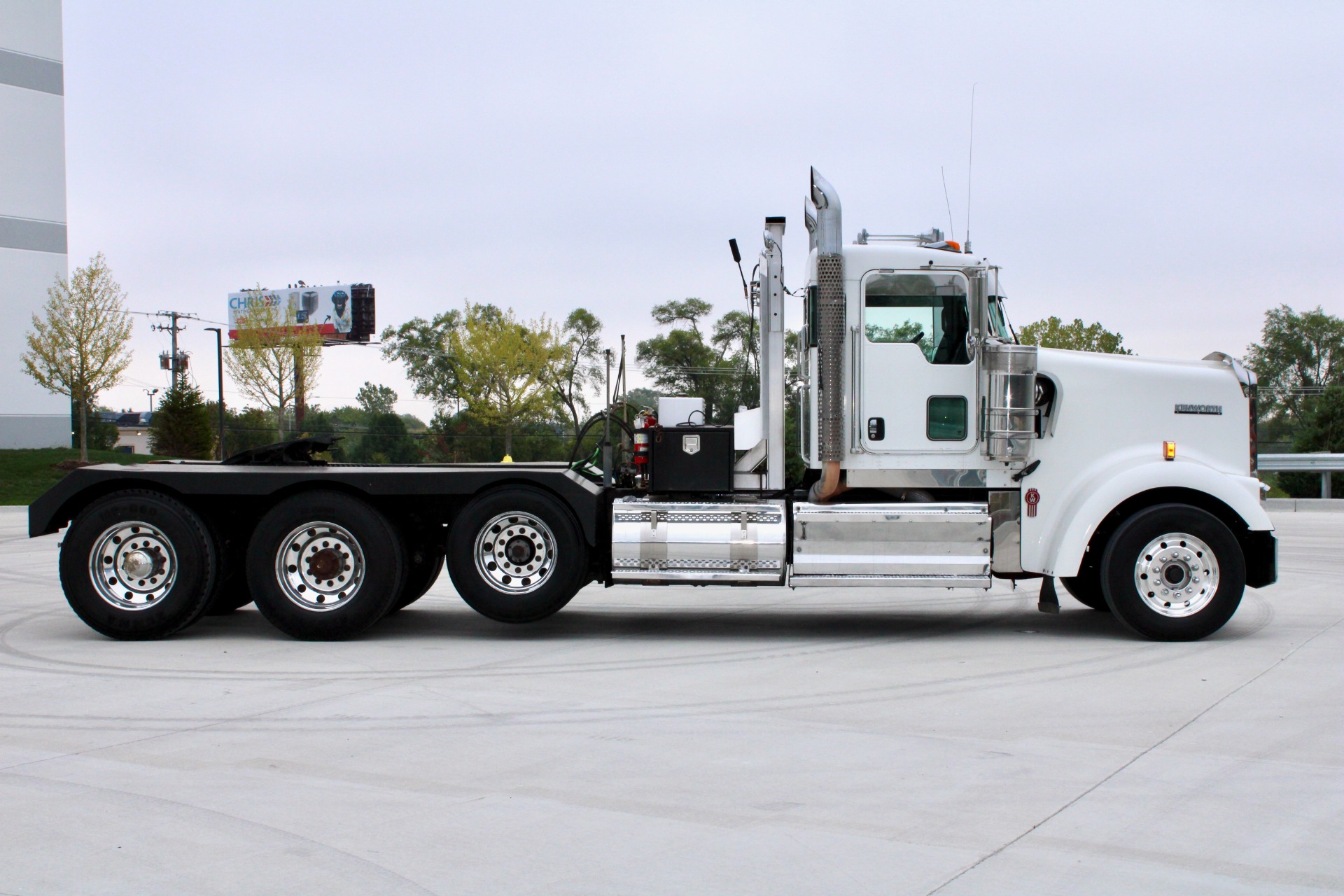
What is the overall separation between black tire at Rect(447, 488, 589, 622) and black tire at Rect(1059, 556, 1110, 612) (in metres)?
4.39

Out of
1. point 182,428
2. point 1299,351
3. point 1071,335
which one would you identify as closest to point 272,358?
point 182,428

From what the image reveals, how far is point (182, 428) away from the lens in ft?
134

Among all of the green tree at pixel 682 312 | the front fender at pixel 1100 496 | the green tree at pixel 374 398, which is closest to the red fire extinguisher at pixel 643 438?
the front fender at pixel 1100 496

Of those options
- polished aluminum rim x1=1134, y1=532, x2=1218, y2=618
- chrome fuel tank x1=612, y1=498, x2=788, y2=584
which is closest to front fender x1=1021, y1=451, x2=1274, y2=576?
polished aluminum rim x1=1134, y1=532, x2=1218, y2=618

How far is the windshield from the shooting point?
30.2 ft

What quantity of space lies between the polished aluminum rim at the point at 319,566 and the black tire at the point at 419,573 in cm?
48

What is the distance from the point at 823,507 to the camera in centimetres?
927

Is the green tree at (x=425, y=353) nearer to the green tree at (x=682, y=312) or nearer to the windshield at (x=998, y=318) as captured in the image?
the green tree at (x=682, y=312)

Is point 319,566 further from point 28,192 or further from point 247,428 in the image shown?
point 28,192

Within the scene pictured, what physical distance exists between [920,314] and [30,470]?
134 ft

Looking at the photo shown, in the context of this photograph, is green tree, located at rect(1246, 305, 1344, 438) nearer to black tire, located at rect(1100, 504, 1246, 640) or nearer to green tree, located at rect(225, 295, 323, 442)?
green tree, located at rect(225, 295, 323, 442)

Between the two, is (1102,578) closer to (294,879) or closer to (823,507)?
(823,507)

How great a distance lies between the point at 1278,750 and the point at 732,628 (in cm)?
494

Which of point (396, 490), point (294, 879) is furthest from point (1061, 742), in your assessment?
point (396, 490)
